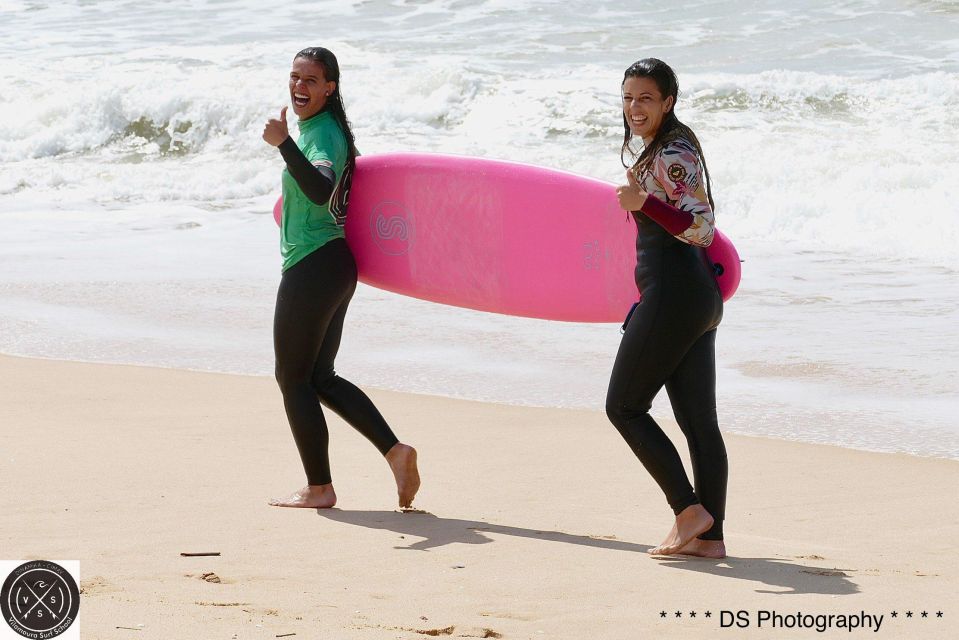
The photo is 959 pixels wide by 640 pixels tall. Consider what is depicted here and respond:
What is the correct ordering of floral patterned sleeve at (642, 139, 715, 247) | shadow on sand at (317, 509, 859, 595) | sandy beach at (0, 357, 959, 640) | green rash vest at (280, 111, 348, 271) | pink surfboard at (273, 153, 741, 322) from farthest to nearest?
1. pink surfboard at (273, 153, 741, 322)
2. green rash vest at (280, 111, 348, 271)
3. floral patterned sleeve at (642, 139, 715, 247)
4. shadow on sand at (317, 509, 859, 595)
5. sandy beach at (0, 357, 959, 640)

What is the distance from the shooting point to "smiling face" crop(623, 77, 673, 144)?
2.92 m

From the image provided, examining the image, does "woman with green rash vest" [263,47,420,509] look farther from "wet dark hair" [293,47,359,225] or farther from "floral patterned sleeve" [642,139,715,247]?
"floral patterned sleeve" [642,139,715,247]

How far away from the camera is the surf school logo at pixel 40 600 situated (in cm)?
214

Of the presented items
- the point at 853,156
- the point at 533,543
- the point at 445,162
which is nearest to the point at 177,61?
the point at 853,156

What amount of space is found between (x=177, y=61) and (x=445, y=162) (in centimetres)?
1300

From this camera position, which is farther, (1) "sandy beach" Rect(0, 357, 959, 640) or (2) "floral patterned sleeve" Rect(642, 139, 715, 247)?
(2) "floral patterned sleeve" Rect(642, 139, 715, 247)

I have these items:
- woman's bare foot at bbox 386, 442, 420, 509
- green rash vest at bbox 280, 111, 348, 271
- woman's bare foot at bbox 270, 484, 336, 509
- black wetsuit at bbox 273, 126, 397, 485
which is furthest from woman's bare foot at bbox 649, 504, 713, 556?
green rash vest at bbox 280, 111, 348, 271

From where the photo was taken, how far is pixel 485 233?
390 cm

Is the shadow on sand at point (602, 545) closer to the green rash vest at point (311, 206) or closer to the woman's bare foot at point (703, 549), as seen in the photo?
the woman's bare foot at point (703, 549)

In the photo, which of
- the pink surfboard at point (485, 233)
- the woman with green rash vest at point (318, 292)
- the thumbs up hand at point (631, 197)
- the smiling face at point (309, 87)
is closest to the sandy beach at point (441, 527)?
the woman with green rash vest at point (318, 292)

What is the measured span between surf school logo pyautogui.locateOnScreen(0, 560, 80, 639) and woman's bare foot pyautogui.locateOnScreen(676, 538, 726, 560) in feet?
4.80

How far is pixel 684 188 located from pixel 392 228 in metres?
1.23

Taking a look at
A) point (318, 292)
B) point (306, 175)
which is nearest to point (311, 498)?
point (318, 292)

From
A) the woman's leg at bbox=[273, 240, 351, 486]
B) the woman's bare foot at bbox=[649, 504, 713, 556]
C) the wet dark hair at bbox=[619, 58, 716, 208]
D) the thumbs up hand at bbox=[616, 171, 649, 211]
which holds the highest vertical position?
the wet dark hair at bbox=[619, 58, 716, 208]
